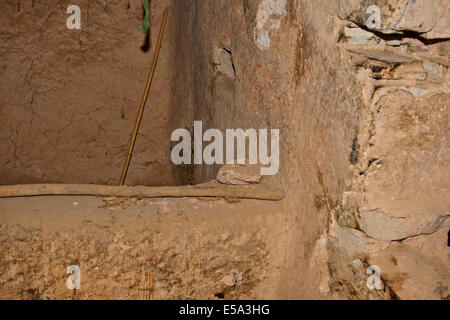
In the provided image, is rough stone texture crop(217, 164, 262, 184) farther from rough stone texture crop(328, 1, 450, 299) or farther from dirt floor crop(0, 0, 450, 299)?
rough stone texture crop(328, 1, 450, 299)

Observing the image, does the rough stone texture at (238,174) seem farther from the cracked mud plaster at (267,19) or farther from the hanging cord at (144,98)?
the hanging cord at (144,98)

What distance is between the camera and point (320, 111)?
1531 mm

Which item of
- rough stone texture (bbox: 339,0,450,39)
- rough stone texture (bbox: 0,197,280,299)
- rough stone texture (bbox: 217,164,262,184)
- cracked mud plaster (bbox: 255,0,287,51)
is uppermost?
cracked mud plaster (bbox: 255,0,287,51)

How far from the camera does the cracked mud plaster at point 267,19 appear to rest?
5.78 feet

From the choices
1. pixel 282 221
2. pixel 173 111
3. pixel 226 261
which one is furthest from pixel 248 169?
pixel 173 111

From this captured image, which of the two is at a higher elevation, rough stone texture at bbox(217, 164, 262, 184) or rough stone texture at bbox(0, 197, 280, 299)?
rough stone texture at bbox(217, 164, 262, 184)

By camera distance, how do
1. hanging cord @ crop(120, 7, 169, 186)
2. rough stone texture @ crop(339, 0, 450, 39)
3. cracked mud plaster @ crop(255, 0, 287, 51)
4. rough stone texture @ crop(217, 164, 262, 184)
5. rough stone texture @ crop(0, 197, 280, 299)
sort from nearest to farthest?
1. rough stone texture @ crop(339, 0, 450, 39)
2. rough stone texture @ crop(0, 197, 280, 299)
3. cracked mud plaster @ crop(255, 0, 287, 51)
4. rough stone texture @ crop(217, 164, 262, 184)
5. hanging cord @ crop(120, 7, 169, 186)

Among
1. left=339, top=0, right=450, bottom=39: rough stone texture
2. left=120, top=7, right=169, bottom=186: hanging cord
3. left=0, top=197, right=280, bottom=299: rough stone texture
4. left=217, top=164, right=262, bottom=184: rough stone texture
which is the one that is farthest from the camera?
left=120, top=7, right=169, bottom=186: hanging cord

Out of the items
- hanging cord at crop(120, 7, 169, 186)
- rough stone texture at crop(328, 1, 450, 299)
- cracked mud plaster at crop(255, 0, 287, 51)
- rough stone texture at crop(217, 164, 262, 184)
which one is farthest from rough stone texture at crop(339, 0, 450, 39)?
hanging cord at crop(120, 7, 169, 186)

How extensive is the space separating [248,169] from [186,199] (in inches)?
14.4

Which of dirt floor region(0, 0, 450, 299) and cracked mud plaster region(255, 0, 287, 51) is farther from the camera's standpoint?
cracked mud plaster region(255, 0, 287, 51)

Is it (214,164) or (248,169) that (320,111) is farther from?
(214,164)

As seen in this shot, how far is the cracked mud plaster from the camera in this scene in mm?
1762

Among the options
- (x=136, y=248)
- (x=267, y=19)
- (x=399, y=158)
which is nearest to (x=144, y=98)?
(x=267, y=19)
